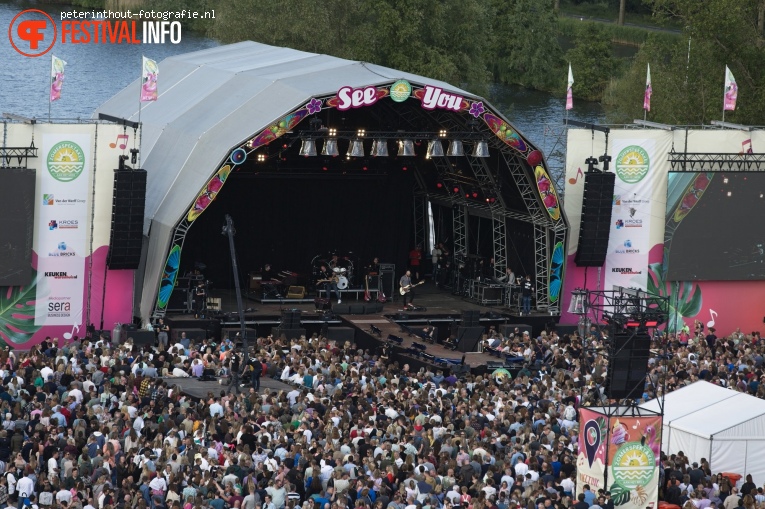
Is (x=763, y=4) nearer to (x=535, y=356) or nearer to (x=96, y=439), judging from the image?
(x=535, y=356)

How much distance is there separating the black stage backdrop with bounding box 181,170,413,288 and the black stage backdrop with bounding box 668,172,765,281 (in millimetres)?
7295

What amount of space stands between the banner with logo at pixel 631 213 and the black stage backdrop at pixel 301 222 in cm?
576

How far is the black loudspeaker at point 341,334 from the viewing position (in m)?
34.8

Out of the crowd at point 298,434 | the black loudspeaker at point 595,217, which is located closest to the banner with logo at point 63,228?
the crowd at point 298,434

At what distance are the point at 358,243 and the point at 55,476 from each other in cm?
1987

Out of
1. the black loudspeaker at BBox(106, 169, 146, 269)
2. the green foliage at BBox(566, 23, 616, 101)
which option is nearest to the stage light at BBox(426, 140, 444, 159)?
the black loudspeaker at BBox(106, 169, 146, 269)

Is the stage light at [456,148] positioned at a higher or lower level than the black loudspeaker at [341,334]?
higher

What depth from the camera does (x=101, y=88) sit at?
225 ft

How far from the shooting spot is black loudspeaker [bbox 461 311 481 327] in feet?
116

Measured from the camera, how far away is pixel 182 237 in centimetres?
3425

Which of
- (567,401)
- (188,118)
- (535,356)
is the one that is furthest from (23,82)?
(567,401)

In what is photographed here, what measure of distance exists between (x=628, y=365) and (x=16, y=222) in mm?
15485

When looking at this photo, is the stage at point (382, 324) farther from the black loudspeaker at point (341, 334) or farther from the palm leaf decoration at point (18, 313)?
the palm leaf decoration at point (18, 313)

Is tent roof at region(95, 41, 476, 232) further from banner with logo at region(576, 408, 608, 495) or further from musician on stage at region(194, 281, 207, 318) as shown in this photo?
banner with logo at region(576, 408, 608, 495)
